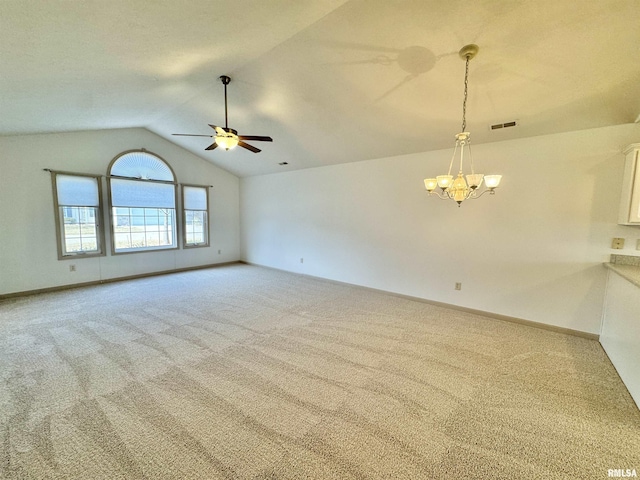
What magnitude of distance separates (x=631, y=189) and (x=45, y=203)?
880 cm

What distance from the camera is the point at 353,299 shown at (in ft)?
15.6

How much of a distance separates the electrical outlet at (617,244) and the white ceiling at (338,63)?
140cm

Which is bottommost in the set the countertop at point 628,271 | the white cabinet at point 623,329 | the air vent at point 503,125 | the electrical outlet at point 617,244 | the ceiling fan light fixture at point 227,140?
the white cabinet at point 623,329

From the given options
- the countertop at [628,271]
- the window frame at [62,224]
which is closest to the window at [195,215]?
the window frame at [62,224]

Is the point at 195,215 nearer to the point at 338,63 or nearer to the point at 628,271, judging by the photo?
the point at 338,63

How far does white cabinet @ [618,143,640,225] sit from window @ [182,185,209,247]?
26.2ft

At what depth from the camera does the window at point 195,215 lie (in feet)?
22.6

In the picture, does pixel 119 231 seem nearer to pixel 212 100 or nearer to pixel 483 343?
pixel 212 100

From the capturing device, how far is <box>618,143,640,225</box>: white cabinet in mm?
2811

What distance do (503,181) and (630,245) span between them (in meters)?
1.53

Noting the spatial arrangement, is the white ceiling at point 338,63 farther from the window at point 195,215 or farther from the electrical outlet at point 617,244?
the window at point 195,215

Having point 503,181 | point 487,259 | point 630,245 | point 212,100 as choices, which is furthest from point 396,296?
point 212,100

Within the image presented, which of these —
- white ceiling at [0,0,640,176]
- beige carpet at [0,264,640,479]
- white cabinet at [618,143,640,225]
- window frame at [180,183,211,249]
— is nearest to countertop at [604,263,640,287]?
white cabinet at [618,143,640,225]

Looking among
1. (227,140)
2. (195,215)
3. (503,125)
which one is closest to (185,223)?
(195,215)
